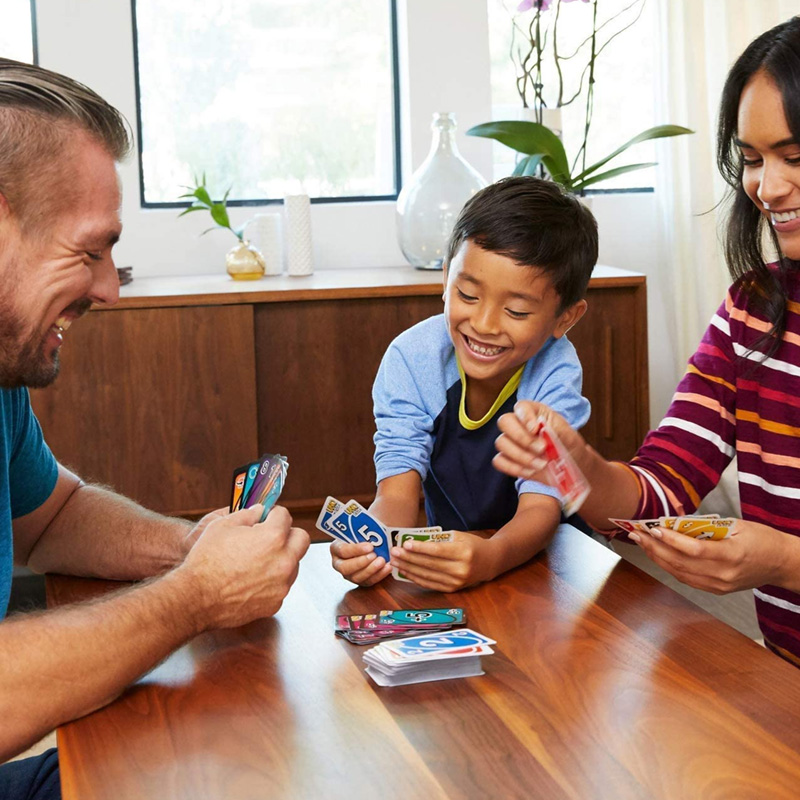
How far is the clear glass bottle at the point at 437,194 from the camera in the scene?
11.7 ft

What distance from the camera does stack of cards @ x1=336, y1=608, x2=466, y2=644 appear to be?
1307 mm

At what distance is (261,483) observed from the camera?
148 centimetres

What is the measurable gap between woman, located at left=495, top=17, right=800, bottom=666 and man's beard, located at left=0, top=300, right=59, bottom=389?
2.10 ft

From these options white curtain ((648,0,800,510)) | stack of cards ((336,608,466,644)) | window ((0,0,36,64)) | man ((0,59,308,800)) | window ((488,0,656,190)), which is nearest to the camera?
man ((0,59,308,800))

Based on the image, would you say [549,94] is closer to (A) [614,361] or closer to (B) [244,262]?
(A) [614,361]

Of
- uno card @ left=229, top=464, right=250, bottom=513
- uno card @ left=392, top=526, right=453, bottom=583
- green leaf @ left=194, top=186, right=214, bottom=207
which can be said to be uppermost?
green leaf @ left=194, top=186, right=214, bottom=207

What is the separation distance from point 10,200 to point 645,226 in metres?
3.27

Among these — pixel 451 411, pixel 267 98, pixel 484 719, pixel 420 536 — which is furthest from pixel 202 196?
pixel 484 719

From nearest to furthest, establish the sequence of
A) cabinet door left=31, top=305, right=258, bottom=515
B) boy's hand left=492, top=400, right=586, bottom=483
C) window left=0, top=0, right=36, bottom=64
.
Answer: boy's hand left=492, top=400, right=586, bottom=483 → cabinet door left=31, top=305, right=258, bottom=515 → window left=0, top=0, right=36, bottom=64

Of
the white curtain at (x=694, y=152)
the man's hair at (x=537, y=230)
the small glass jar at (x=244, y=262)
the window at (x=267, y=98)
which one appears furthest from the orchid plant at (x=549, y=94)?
the man's hair at (x=537, y=230)

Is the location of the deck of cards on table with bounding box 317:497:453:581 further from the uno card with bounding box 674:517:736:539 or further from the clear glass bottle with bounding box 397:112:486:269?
the clear glass bottle with bounding box 397:112:486:269

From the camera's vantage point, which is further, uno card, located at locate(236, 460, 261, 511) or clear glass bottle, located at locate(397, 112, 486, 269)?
clear glass bottle, located at locate(397, 112, 486, 269)

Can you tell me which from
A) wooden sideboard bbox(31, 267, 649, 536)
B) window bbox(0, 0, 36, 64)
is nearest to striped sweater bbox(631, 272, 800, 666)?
wooden sideboard bbox(31, 267, 649, 536)

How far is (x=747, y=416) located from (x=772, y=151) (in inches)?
17.1
